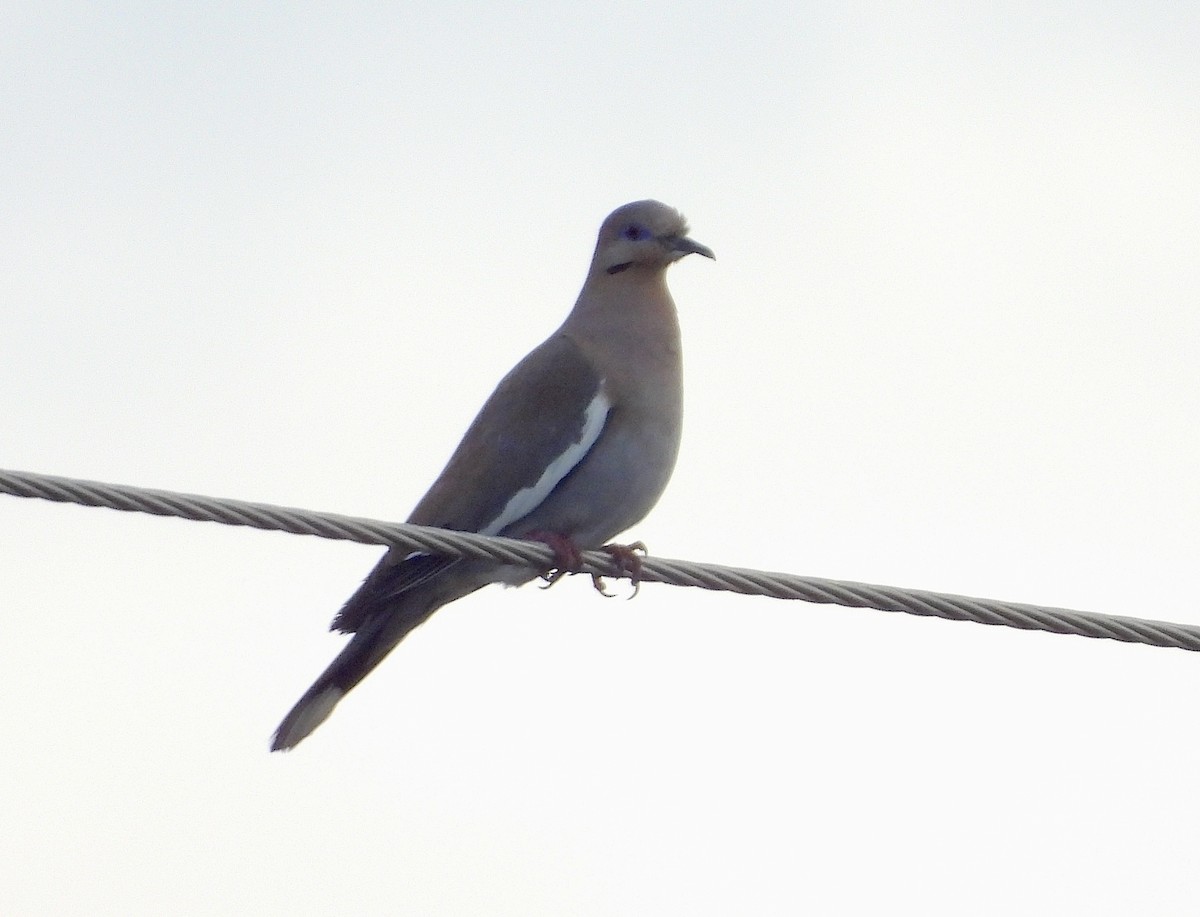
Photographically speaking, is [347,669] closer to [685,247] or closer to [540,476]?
[540,476]

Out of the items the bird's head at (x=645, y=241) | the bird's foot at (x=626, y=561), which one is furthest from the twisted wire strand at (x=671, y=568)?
the bird's head at (x=645, y=241)

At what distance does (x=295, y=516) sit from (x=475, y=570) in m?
1.72

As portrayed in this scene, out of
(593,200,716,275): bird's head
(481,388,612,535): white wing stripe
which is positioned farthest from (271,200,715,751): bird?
(593,200,716,275): bird's head

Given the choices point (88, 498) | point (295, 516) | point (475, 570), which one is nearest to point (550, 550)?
point (475, 570)

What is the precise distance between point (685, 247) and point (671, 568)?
2347mm

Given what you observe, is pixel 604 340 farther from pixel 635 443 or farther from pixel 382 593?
pixel 382 593

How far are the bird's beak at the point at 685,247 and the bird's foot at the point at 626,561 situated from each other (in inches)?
54.9

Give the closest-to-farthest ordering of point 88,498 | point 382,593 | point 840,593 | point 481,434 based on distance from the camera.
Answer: point 88,498, point 840,593, point 382,593, point 481,434

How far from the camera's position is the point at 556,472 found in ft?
17.3

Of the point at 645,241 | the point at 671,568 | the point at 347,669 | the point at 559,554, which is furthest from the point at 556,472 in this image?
the point at 671,568

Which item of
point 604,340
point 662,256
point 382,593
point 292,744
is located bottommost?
point 292,744

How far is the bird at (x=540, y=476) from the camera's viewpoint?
5238 mm

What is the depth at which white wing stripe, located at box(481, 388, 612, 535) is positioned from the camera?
17.4ft

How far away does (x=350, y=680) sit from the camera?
536cm
